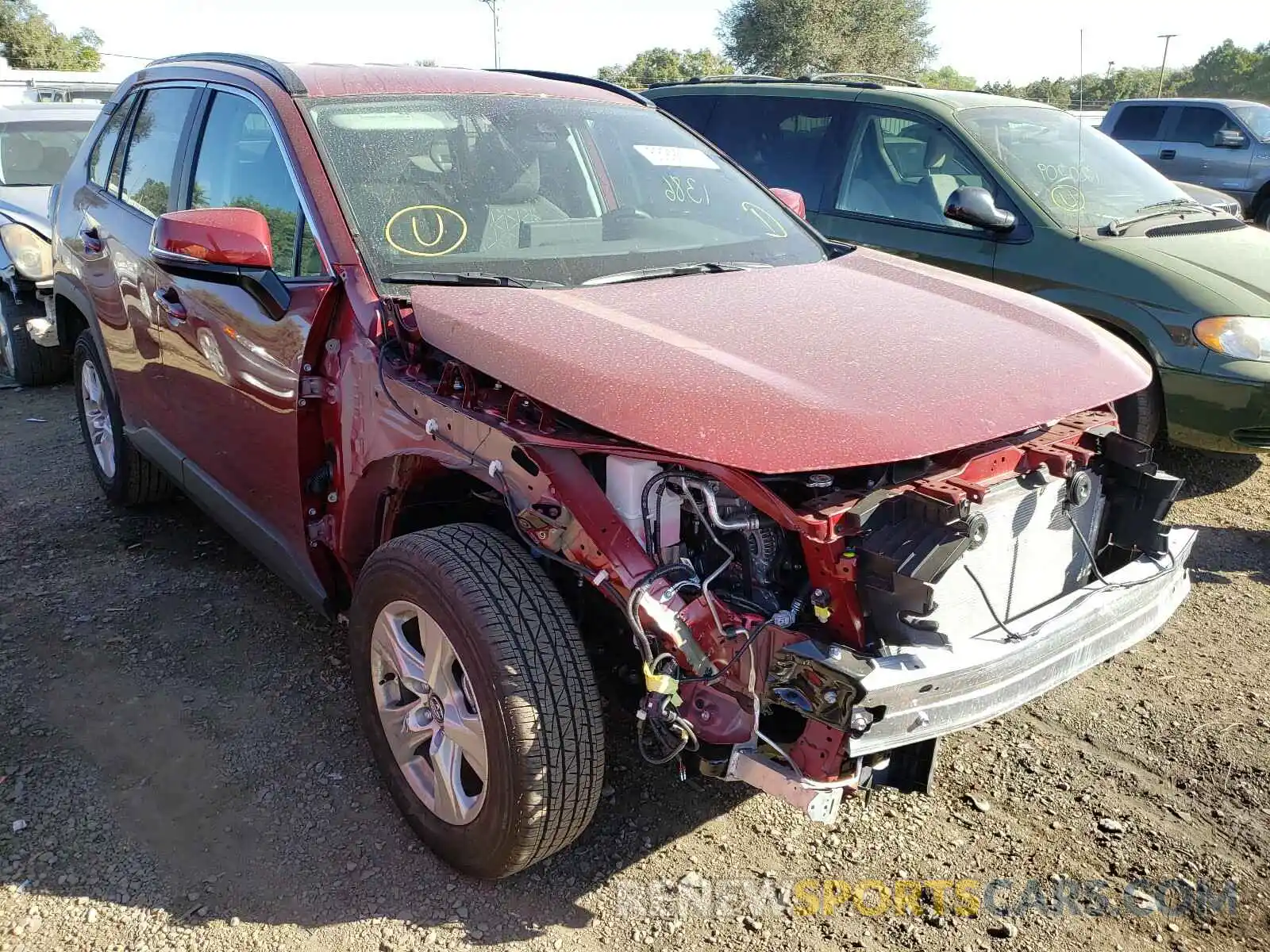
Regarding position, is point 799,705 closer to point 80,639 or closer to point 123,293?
point 80,639

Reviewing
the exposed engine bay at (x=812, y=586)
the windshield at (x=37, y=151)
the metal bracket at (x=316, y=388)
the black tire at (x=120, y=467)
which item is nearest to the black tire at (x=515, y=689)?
the exposed engine bay at (x=812, y=586)

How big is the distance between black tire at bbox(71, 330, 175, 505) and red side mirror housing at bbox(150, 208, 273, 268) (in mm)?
1878

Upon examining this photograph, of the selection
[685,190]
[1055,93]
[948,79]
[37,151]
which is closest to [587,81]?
→ [685,190]

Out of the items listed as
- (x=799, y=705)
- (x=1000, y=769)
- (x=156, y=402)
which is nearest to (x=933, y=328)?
(x=799, y=705)

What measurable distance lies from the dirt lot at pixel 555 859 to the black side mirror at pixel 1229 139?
35.3ft

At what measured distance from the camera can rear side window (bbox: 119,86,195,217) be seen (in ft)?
12.3

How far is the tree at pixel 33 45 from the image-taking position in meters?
39.2

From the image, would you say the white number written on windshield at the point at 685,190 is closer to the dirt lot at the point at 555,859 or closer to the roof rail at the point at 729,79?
the dirt lot at the point at 555,859

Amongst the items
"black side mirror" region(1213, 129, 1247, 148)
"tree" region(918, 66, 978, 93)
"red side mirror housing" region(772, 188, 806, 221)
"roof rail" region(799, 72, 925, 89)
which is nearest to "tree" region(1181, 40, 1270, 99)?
"tree" region(918, 66, 978, 93)

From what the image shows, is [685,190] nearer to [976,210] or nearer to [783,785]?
[976,210]

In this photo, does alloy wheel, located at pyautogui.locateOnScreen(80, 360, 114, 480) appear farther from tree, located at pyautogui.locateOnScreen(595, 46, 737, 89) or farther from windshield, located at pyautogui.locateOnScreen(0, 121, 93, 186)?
tree, located at pyautogui.locateOnScreen(595, 46, 737, 89)

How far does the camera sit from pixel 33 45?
39531 mm

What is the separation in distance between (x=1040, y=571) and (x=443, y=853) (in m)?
1.63

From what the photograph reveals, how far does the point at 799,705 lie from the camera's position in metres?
2.04
